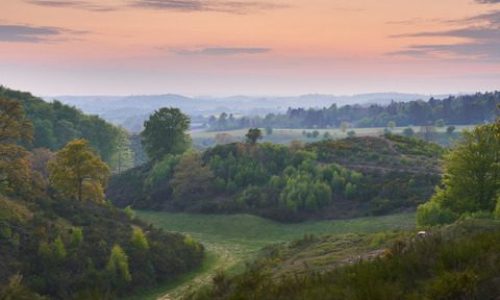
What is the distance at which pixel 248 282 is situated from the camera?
12109 millimetres

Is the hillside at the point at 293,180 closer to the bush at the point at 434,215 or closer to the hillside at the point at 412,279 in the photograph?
the bush at the point at 434,215

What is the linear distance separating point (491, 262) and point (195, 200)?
4749 cm

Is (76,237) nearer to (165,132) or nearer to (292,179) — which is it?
(292,179)

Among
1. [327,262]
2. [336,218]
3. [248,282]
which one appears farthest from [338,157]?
[248,282]

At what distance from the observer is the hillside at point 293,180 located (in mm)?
48656

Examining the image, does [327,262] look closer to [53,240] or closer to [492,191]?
[492,191]

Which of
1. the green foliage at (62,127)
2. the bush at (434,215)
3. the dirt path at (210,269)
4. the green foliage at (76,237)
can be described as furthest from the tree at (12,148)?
the green foliage at (62,127)

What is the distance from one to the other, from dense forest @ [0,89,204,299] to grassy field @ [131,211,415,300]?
1572 millimetres

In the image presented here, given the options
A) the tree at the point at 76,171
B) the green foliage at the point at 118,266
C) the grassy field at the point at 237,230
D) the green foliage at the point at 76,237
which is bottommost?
the grassy field at the point at 237,230

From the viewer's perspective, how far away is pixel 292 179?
52.4 metres

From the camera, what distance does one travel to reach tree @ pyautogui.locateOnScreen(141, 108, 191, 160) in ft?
235

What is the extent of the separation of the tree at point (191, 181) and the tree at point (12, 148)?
2500 cm

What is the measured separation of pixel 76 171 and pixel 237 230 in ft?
48.8

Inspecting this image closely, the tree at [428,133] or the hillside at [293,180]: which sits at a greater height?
the tree at [428,133]
